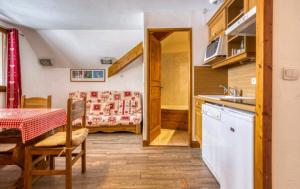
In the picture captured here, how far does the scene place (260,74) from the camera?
4.44ft

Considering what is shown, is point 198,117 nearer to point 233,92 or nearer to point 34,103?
point 233,92

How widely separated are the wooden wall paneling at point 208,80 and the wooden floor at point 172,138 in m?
0.97

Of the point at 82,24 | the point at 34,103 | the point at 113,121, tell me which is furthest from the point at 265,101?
the point at 82,24

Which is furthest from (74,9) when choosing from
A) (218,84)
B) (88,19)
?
(218,84)

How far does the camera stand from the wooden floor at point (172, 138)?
3.99m

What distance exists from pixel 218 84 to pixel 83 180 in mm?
2601

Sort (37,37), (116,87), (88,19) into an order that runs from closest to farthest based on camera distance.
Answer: (88,19), (37,37), (116,87)

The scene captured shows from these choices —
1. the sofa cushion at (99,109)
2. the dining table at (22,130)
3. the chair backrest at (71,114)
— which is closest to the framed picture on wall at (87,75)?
the sofa cushion at (99,109)

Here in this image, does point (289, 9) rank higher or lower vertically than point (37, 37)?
lower

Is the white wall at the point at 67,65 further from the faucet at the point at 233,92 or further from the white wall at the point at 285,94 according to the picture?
the white wall at the point at 285,94

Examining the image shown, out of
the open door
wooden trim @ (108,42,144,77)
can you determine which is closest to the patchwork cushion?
wooden trim @ (108,42,144,77)

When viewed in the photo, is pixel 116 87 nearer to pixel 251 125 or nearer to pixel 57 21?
pixel 57 21

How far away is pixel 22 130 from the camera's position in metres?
1.82

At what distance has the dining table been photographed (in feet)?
6.07
